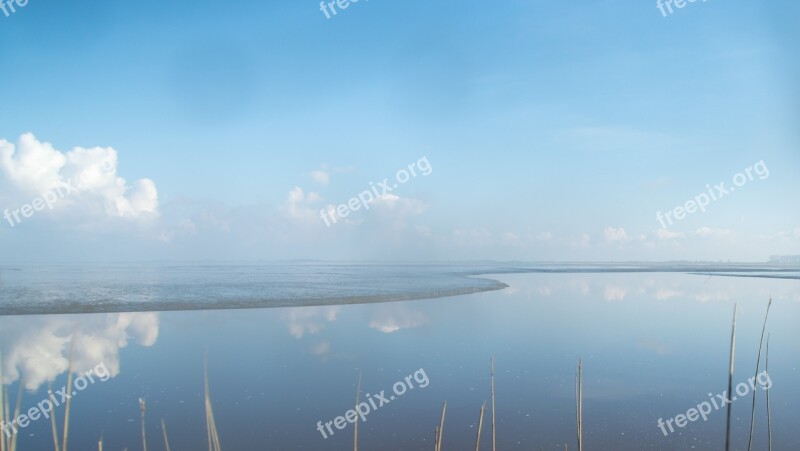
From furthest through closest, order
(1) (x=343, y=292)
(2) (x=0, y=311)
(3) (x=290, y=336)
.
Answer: (1) (x=343, y=292), (2) (x=0, y=311), (3) (x=290, y=336)

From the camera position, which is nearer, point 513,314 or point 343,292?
point 513,314

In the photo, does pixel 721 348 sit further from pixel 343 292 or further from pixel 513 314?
pixel 343 292

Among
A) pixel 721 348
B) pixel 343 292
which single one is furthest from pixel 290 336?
pixel 343 292

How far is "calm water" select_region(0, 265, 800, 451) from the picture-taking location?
6.63 meters

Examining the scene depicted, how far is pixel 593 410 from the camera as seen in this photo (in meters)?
7.55

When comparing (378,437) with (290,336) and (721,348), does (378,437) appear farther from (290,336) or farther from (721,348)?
(721,348)

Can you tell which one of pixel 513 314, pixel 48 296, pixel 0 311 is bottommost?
pixel 513 314

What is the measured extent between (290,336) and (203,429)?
6.75 m

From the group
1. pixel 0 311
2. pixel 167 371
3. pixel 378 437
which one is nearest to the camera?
pixel 378 437

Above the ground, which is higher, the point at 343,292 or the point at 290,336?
the point at 343,292

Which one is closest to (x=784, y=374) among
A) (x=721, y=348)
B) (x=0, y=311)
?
(x=721, y=348)

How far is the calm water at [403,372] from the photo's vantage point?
6633mm

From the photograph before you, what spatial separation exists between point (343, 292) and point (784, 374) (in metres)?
19.7

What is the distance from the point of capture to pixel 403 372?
32.3 feet
